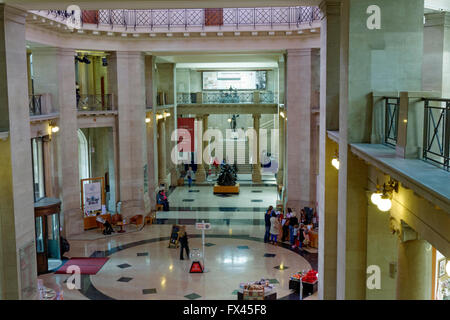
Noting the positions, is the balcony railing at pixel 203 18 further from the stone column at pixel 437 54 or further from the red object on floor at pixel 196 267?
the red object on floor at pixel 196 267

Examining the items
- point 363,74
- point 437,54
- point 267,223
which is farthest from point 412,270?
point 267,223

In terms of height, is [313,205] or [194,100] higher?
[194,100]

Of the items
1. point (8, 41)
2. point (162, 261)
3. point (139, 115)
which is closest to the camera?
point (8, 41)

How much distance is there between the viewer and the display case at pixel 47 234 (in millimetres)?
15391

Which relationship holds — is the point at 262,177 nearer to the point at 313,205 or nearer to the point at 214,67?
the point at 214,67

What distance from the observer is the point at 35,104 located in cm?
1741

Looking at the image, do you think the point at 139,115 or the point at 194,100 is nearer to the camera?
the point at 139,115

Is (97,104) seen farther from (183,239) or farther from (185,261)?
(185,261)

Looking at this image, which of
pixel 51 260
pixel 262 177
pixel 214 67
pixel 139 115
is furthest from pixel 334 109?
pixel 214 67

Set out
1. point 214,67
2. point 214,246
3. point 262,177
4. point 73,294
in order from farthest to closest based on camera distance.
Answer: point 214,67, point 262,177, point 214,246, point 73,294

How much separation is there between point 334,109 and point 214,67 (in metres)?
27.1

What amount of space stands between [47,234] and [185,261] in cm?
430

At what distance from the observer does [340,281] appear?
8.83 meters

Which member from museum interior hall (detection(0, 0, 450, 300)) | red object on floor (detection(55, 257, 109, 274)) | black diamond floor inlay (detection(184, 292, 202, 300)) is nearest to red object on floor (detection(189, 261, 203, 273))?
museum interior hall (detection(0, 0, 450, 300))
